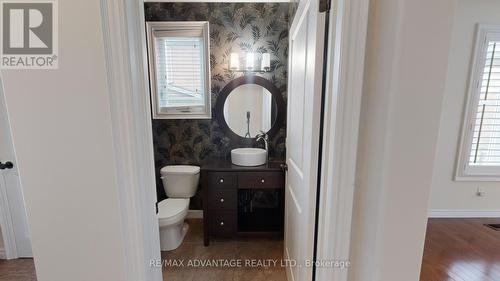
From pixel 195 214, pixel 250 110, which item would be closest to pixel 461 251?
pixel 250 110

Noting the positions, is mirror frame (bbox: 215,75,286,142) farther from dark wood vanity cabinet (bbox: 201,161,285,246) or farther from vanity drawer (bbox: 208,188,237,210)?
vanity drawer (bbox: 208,188,237,210)

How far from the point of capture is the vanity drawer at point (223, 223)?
2203 mm

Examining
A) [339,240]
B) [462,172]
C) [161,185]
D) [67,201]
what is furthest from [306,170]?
[462,172]

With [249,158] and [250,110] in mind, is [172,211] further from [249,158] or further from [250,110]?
[250,110]

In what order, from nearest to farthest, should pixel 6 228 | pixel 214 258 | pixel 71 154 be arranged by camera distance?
pixel 71 154 → pixel 6 228 → pixel 214 258

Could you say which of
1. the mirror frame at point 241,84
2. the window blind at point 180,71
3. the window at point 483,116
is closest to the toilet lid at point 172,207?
the mirror frame at point 241,84

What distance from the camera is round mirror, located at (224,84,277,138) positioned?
249cm

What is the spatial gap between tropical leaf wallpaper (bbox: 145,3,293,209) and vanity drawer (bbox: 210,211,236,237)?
74 cm

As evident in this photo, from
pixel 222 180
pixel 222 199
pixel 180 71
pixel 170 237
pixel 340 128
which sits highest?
pixel 180 71

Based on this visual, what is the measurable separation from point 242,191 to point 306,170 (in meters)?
1.48

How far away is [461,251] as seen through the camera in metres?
2.11

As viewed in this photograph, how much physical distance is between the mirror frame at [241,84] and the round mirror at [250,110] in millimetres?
31

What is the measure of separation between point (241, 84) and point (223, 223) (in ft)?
4.74

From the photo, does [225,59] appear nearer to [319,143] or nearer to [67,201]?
[319,143]
